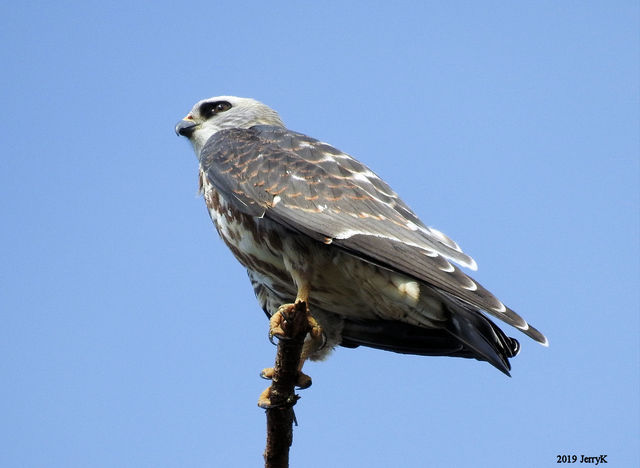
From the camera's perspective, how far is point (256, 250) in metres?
A: 5.16

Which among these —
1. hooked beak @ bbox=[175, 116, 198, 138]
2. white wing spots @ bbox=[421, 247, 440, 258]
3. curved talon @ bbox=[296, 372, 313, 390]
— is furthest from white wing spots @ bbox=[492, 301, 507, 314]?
hooked beak @ bbox=[175, 116, 198, 138]

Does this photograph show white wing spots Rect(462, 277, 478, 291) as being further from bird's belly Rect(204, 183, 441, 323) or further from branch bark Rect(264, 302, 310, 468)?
branch bark Rect(264, 302, 310, 468)

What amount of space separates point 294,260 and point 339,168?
831 mm

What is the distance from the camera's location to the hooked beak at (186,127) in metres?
6.83

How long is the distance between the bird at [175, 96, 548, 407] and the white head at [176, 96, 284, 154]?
970 mm

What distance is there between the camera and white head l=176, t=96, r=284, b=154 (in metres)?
6.84

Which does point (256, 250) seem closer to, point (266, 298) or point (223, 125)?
point (266, 298)

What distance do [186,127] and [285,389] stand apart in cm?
293

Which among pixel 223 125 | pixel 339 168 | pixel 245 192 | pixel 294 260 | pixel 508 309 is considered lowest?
pixel 508 309

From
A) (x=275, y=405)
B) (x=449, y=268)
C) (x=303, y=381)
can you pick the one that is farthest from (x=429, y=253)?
(x=275, y=405)

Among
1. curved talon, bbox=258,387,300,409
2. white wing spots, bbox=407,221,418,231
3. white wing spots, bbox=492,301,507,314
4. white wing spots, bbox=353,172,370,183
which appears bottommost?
curved talon, bbox=258,387,300,409

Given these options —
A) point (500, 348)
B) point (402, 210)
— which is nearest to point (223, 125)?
point (402, 210)

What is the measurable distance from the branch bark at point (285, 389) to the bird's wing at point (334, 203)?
0.50 m

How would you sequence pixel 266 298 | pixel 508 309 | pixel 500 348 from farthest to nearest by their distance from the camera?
pixel 266 298, pixel 500 348, pixel 508 309
